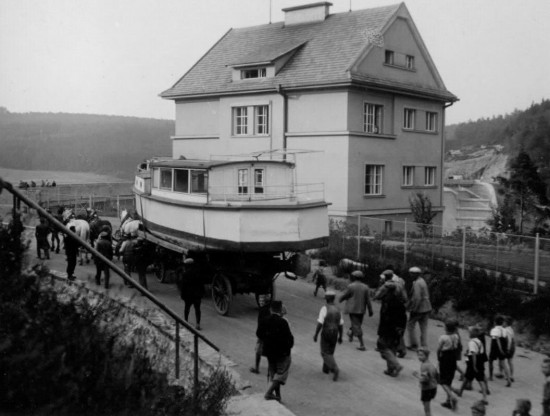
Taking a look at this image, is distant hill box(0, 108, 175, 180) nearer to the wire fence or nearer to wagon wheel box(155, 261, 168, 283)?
the wire fence

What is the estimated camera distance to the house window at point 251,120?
32.3 meters

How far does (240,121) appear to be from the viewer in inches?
1315

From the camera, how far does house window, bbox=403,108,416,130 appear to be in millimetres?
33188

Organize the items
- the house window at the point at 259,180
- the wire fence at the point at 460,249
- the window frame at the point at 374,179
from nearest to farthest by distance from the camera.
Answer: the wire fence at the point at 460,249 → the house window at the point at 259,180 → the window frame at the point at 374,179

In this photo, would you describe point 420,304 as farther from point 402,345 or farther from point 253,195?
point 253,195

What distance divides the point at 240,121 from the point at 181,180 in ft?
51.9

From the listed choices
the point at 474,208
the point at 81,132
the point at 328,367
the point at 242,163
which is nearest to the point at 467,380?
the point at 328,367

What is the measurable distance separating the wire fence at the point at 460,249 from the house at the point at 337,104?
186 inches

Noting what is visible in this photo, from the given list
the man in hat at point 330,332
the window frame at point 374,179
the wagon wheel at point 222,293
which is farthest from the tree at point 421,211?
the man in hat at point 330,332

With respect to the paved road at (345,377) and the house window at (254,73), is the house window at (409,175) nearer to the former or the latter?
the house window at (254,73)

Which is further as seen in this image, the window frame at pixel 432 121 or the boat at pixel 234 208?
the window frame at pixel 432 121

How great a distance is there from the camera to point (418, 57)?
3375 cm

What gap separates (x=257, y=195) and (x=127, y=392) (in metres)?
10.4

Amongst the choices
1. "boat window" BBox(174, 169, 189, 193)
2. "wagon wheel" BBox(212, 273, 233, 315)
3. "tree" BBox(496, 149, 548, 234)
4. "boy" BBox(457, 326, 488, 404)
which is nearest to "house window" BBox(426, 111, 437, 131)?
"tree" BBox(496, 149, 548, 234)
